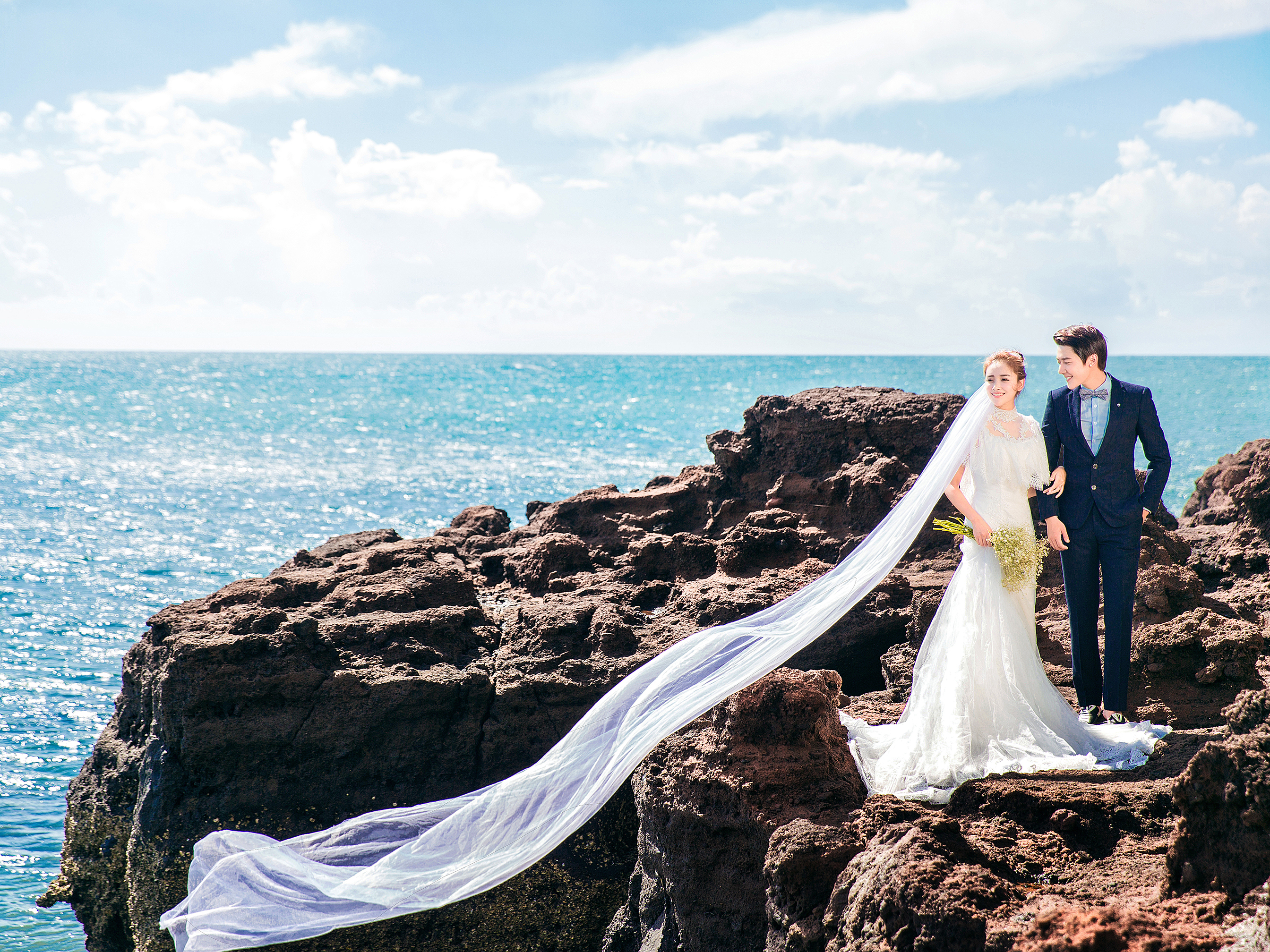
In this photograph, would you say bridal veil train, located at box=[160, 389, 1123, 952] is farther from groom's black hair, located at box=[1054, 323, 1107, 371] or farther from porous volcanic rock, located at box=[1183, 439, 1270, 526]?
porous volcanic rock, located at box=[1183, 439, 1270, 526]

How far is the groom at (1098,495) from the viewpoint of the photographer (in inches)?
210

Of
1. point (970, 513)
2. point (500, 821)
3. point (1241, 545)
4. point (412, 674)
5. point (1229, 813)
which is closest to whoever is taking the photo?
point (1229, 813)

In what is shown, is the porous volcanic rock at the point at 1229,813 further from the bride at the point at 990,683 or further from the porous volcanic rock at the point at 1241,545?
the porous volcanic rock at the point at 1241,545

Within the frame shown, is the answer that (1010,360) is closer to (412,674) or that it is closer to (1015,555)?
(1015,555)

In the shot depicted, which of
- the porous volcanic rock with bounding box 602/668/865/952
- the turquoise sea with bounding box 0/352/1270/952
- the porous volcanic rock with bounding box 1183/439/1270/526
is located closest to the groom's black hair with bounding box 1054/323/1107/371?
the porous volcanic rock with bounding box 602/668/865/952

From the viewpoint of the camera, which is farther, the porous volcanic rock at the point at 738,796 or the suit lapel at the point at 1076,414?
the suit lapel at the point at 1076,414

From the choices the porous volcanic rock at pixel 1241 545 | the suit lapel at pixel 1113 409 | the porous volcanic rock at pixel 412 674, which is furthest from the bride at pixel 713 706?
the porous volcanic rock at pixel 1241 545

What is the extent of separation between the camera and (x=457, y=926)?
20.6ft

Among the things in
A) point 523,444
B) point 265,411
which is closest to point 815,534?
point 523,444

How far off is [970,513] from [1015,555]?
0.33m

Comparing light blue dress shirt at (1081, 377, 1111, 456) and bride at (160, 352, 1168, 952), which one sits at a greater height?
light blue dress shirt at (1081, 377, 1111, 456)

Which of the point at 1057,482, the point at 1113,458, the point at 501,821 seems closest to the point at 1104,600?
the point at 1057,482

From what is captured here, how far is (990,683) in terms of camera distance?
511cm

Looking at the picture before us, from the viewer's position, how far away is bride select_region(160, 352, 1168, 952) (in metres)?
4.95
